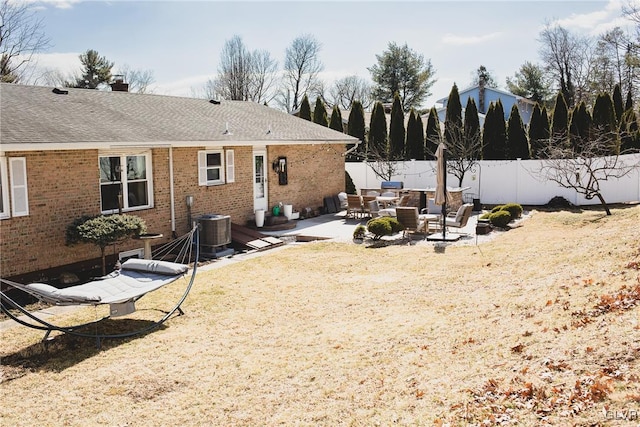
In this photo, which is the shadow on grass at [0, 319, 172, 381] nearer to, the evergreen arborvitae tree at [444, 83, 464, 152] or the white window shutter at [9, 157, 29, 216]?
the white window shutter at [9, 157, 29, 216]

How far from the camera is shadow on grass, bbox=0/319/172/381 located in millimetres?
7141

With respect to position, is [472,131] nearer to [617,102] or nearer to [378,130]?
[378,130]

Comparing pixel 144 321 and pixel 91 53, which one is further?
pixel 91 53

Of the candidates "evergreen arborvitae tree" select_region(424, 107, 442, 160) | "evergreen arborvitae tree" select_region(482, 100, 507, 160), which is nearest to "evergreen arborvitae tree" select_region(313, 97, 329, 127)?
"evergreen arborvitae tree" select_region(424, 107, 442, 160)

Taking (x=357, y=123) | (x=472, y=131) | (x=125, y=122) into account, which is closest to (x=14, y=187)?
(x=125, y=122)

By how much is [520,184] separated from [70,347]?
811 inches

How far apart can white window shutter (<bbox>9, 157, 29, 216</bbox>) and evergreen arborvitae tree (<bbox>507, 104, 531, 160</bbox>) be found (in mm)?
21532

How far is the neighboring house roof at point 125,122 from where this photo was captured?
39.0 feet

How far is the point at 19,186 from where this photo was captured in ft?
37.2

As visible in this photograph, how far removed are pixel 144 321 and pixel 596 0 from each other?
19454 millimetres

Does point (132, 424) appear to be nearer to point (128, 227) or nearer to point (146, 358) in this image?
point (146, 358)

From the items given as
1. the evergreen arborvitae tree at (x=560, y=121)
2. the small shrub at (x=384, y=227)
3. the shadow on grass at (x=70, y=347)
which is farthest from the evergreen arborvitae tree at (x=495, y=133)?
the shadow on grass at (x=70, y=347)

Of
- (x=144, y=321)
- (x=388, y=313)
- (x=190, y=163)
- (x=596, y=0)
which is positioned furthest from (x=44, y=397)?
(x=596, y=0)

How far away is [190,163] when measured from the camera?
15.6m
